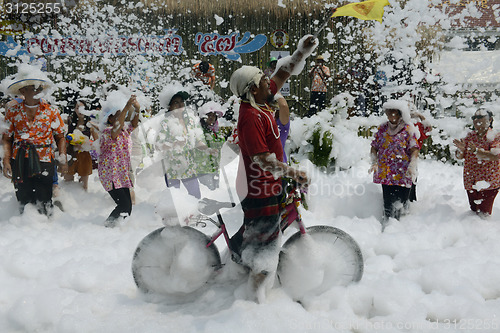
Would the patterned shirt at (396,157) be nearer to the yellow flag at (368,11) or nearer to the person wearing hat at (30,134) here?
the yellow flag at (368,11)

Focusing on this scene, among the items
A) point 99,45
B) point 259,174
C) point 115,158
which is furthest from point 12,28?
point 259,174

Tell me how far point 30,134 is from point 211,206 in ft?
10.4

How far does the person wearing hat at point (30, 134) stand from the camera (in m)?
5.10

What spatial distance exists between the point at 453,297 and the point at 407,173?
2158 mm

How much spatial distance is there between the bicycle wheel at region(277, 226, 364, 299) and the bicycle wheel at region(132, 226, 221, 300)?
1.97 feet

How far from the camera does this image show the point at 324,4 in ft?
40.7

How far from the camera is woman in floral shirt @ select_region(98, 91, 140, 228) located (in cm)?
551

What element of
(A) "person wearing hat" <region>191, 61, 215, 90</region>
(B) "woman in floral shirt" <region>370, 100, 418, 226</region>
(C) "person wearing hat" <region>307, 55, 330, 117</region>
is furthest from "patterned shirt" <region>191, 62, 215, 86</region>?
(B) "woman in floral shirt" <region>370, 100, 418, 226</region>

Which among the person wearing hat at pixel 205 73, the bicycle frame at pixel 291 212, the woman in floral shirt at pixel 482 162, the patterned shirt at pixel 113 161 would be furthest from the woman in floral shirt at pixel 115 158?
the woman in floral shirt at pixel 482 162

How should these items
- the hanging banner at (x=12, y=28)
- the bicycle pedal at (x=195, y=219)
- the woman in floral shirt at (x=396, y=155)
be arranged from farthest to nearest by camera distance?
the hanging banner at (x=12, y=28)
the woman in floral shirt at (x=396, y=155)
the bicycle pedal at (x=195, y=219)

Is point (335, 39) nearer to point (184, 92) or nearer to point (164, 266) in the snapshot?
point (184, 92)

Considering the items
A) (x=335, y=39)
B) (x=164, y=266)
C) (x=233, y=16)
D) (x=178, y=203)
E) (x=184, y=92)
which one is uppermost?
(x=233, y=16)

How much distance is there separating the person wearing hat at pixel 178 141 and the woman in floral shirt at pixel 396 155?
2.40 m

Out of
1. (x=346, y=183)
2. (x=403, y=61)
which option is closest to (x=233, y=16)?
(x=403, y=61)
